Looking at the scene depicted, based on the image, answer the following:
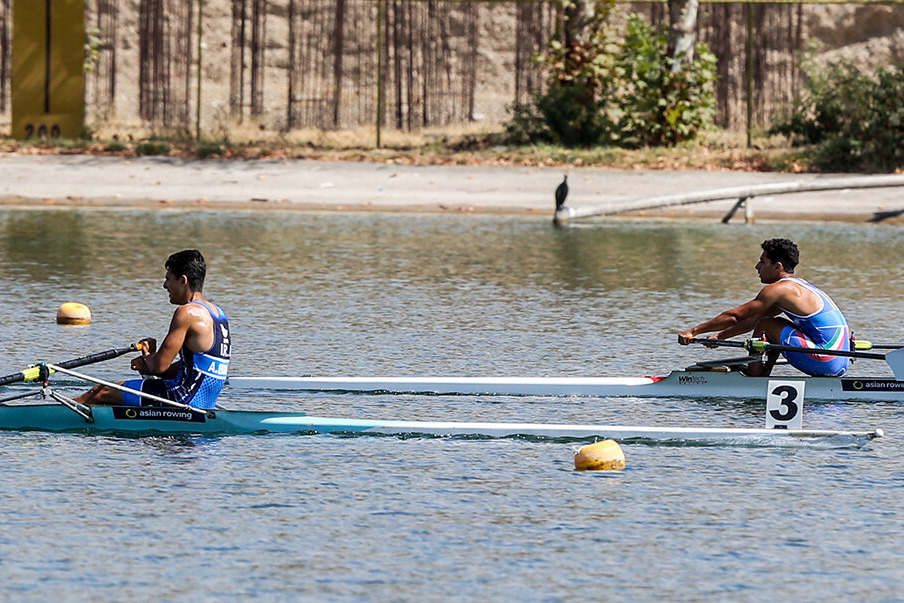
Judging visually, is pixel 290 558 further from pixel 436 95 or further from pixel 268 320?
pixel 436 95

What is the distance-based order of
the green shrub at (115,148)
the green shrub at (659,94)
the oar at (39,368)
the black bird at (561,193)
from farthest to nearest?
the green shrub at (659,94), the green shrub at (115,148), the black bird at (561,193), the oar at (39,368)

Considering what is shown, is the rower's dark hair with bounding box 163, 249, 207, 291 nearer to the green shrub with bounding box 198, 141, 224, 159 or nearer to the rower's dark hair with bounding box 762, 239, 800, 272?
the rower's dark hair with bounding box 762, 239, 800, 272

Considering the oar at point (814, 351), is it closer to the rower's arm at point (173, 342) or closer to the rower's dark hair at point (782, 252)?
the rower's dark hair at point (782, 252)

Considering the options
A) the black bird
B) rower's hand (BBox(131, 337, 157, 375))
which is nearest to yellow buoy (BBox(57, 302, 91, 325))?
rower's hand (BBox(131, 337, 157, 375))

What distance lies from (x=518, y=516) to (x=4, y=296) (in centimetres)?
943

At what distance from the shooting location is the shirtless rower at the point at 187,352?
1086cm

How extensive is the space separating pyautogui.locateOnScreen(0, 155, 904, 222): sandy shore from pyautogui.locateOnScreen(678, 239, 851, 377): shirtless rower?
525 inches

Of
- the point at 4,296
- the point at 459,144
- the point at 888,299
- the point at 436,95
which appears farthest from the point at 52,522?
the point at 436,95

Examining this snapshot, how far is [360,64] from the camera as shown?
39.0 m

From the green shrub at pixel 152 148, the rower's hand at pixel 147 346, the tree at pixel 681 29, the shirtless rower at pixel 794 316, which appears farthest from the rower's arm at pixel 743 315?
the green shrub at pixel 152 148

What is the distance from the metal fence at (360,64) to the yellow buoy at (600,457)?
2139 centimetres

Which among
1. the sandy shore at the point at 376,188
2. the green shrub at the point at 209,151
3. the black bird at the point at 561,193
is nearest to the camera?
the black bird at the point at 561,193

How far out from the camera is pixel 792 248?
12.9 metres

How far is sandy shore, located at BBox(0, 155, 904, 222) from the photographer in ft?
88.0
